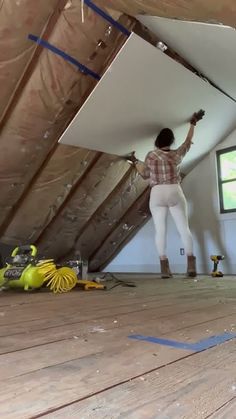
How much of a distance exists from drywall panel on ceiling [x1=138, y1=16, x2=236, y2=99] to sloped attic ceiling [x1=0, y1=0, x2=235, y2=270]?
0.26m

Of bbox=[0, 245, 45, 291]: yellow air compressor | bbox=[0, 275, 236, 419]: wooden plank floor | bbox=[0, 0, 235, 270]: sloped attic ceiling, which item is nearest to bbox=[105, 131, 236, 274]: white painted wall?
bbox=[0, 0, 235, 270]: sloped attic ceiling

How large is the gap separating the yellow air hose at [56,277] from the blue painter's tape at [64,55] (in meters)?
1.37

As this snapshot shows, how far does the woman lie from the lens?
376 cm

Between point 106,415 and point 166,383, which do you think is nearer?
point 106,415

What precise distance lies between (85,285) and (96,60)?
1606 mm

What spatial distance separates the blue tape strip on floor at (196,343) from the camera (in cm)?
107

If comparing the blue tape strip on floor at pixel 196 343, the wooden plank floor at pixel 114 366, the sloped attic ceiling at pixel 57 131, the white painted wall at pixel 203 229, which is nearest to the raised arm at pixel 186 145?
the sloped attic ceiling at pixel 57 131

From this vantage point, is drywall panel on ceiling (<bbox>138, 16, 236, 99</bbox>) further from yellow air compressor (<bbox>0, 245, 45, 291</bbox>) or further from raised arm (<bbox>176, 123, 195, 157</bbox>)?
yellow air compressor (<bbox>0, 245, 45, 291</bbox>)

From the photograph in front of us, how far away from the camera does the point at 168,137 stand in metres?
3.72

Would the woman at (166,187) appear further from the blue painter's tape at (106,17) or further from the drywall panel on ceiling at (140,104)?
the blue painter's tape at (106,17)

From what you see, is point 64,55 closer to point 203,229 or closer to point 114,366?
point 114,366

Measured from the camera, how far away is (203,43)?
2939 mm

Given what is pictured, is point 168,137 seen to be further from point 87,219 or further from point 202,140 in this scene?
point 87,219

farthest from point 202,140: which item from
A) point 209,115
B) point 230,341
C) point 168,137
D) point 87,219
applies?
point 230,341
